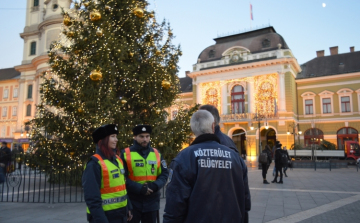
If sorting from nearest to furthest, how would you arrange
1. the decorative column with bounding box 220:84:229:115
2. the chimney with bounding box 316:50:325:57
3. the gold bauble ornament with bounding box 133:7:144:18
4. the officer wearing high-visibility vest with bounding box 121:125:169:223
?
the officer wearing high-visibility vest with bounding box 121:125:169:223, the gold bauble ornament with bounding box 133:7:144:18, the decorative column with bounding box 220:84:229:115, the chimney with bounding box 316:50:325:57

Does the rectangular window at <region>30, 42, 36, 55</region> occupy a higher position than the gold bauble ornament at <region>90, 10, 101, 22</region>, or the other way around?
the rectangular window at <region>30, 42, 36, 55</region>

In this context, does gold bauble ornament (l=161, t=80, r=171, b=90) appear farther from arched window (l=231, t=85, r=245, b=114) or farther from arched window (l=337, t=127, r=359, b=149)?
arched window (l=337, t=127, r=359, b=149)

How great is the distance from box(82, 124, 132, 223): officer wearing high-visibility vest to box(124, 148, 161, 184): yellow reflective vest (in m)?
0.69

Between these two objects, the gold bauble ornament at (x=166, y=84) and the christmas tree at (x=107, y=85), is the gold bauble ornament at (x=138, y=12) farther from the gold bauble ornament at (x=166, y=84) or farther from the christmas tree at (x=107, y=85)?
the gold bauble ornament at (x=166, y=84)

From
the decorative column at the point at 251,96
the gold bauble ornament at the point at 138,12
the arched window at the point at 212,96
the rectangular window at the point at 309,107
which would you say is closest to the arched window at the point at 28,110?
the arched window at the point at 212,96

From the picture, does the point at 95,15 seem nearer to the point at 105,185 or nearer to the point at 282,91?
the point at 105,185

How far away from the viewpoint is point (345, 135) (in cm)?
3528

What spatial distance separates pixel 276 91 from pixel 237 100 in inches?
212

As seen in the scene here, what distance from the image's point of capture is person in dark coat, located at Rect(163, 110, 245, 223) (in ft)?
7.80

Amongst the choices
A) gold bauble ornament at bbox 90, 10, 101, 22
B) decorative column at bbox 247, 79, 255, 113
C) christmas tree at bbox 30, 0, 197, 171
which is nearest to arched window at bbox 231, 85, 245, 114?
decorative column at bbox 247, 79, 255, 113

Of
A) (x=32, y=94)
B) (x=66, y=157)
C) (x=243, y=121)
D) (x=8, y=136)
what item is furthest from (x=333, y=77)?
(x=8, y=136)

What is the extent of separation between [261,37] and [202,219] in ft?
130

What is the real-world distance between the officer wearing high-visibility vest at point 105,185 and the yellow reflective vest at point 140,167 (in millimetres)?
694

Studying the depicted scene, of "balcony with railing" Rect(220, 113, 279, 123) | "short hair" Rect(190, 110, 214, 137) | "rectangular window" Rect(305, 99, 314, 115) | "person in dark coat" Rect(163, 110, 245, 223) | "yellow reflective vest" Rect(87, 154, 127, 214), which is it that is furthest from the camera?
"rectangular window" Rect(305, 99, 314, 115)
